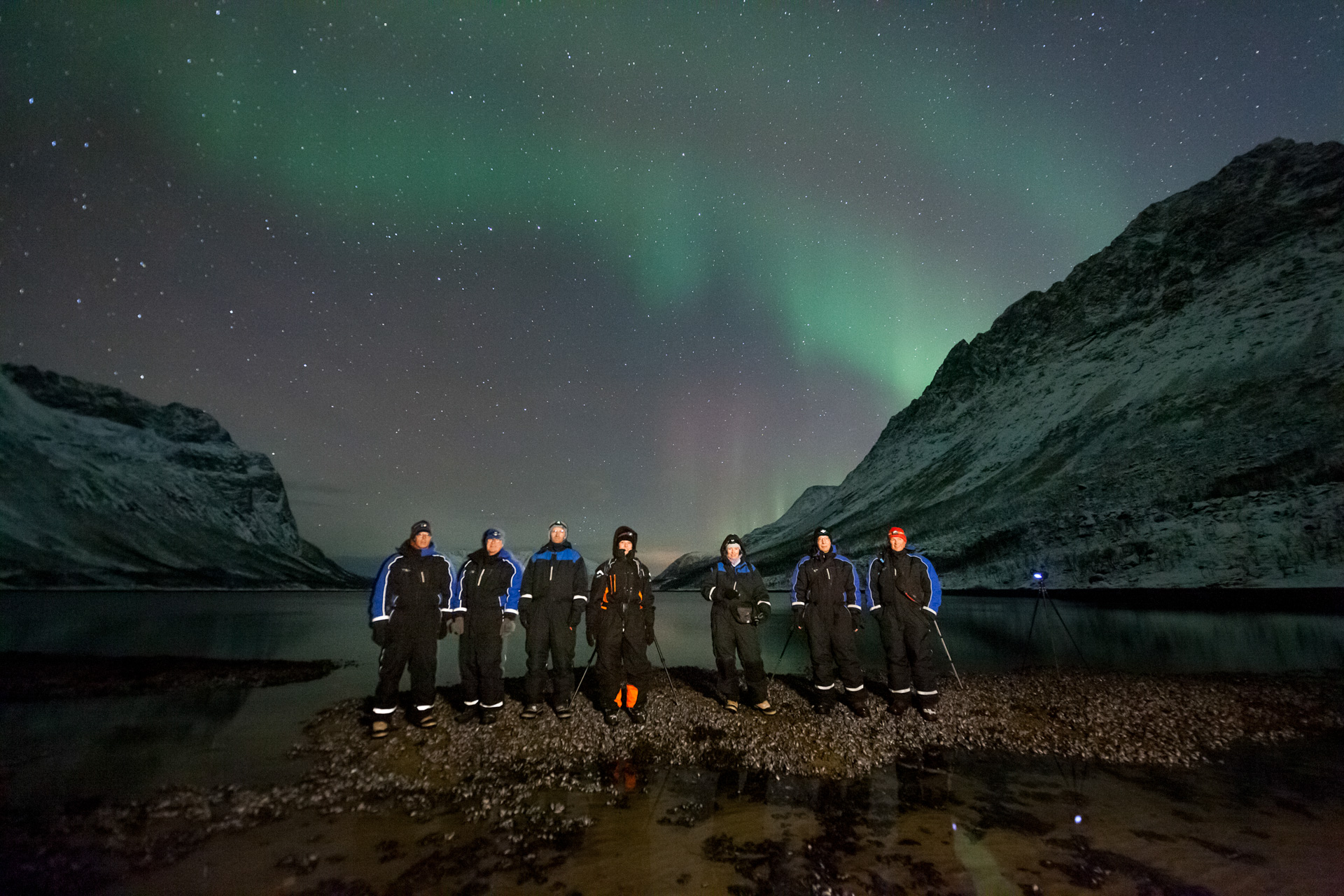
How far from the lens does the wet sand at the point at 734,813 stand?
616 centimetres

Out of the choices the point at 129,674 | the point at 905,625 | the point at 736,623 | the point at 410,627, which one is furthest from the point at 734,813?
the point at 129,674

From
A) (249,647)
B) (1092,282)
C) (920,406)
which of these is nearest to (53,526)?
(249,647)

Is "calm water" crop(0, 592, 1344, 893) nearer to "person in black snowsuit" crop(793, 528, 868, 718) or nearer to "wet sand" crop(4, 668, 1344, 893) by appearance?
"wet sand" crop(4, 668, 1344, 893)

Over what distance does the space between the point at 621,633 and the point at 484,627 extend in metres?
2.55

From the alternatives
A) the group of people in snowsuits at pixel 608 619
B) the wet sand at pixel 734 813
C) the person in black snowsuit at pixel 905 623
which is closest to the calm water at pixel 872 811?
the wet sand at pixel 734 813

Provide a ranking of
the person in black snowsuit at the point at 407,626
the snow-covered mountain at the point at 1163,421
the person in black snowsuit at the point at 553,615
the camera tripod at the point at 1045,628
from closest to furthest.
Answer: the person in black snowsuit at the point at 407,626 < the person in black snowsuit at the point at 553,615 < the camera tripod at the point at 1045,628 < the snow-covered mountain at the point at 1163,421

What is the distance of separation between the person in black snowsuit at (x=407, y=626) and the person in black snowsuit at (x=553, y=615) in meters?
1.62

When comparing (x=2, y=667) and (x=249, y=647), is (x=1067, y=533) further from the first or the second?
(x=2, y=667)

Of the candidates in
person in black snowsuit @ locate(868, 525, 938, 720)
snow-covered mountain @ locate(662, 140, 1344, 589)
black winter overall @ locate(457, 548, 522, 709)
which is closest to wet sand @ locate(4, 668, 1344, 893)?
person in black snowsuit @ locate(868, 525, 938, 720)

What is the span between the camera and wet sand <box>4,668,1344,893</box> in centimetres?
616

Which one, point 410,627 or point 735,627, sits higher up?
point 410,627

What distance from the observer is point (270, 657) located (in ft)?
87.6

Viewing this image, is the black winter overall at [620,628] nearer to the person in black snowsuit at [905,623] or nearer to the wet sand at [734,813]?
the wet sand at [734,813]

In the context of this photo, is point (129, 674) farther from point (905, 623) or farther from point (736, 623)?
point (905, 623)
